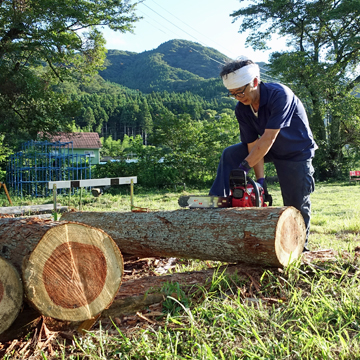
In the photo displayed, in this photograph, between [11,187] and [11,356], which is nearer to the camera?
[11,356]

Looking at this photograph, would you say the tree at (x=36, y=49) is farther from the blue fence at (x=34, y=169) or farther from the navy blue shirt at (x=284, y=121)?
the navy blue shirt at (x=284, y=121)

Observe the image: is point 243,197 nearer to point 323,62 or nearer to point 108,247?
point 108,247

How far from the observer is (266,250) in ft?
7.88

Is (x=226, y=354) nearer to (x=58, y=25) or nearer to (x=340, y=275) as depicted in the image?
(x=340, y=275)

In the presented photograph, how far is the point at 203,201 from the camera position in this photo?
282 cm

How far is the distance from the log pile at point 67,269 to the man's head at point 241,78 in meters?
1.74

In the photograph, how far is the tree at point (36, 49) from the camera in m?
13.9

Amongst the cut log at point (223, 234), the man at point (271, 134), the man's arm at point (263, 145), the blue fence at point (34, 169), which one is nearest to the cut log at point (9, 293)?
the cut log at point (223, 234)

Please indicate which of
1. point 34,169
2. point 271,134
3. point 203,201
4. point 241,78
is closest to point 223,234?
point 203,201

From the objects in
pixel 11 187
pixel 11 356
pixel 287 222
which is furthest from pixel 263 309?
pixel 11 187

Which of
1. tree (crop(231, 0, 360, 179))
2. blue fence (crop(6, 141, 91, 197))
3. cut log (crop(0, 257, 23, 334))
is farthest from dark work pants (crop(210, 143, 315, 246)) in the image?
tree (crop(231, 0, 360, 179))

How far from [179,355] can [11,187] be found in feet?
48.7

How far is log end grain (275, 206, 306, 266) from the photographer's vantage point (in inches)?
95.5

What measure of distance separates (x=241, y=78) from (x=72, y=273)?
2066mm
